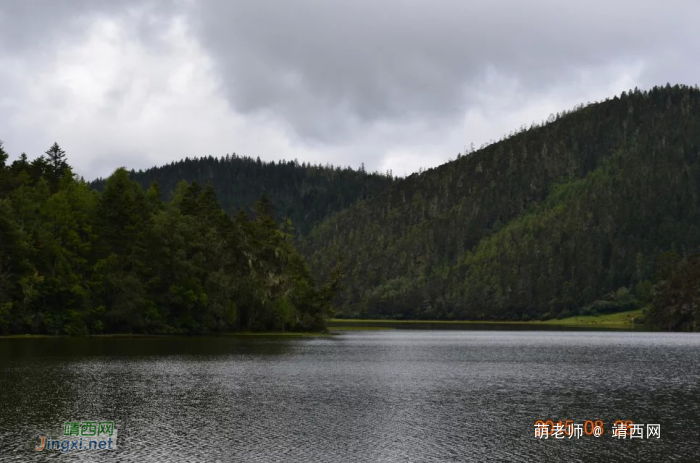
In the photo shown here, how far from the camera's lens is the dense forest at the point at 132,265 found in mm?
130125

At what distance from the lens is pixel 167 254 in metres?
145

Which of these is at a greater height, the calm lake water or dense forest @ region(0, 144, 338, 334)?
dense forest @ region(0, 144, 338, 334)

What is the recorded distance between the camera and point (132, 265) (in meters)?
144

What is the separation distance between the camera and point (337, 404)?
5612cm

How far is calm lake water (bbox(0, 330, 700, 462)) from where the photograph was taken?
133 feet

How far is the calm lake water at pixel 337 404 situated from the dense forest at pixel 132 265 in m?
34.6

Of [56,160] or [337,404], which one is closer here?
[337,404]

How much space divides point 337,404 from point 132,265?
315 feet

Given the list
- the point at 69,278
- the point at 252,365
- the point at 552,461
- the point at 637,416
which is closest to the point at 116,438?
the point at 552,461

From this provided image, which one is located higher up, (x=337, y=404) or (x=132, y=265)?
(x=132, y=265)

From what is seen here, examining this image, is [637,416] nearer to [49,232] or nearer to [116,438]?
[116,438]

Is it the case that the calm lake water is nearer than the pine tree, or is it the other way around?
the calm lake water

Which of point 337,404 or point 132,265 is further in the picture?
point 132,265

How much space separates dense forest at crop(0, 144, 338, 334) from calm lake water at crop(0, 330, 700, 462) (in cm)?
3455
